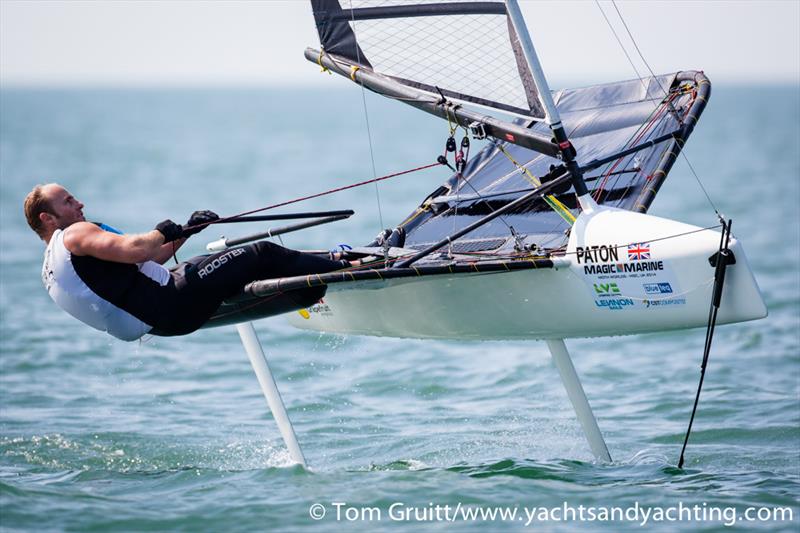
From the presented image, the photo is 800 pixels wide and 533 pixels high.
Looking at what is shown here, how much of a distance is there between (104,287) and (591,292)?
211cm

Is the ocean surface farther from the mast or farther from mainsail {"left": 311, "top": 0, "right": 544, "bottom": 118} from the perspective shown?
mainsail {"left": 311, "top": 0, "right": 544, "bottom": 118}

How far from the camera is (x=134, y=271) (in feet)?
15.6

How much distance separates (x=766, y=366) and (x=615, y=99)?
2560mm

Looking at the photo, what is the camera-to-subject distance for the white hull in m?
4.80

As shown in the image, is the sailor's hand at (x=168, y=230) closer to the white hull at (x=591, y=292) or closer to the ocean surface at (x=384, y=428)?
the white hull at (x=591, y=292)

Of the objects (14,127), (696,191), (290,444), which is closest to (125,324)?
(290,444)

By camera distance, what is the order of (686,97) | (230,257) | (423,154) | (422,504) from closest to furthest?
(422,504), (230,257), (686,97), (423,154)

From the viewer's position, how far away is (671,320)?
4.95 m

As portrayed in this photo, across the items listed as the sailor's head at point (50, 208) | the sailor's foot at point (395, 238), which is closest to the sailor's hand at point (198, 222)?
the sailor's head at point (50, 208)

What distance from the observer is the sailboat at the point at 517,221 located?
489cm

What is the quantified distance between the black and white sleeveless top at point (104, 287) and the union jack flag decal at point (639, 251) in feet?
6.57

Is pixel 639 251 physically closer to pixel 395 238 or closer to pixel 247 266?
pixel 395 238

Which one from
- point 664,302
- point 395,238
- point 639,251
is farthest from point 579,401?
point 395,238

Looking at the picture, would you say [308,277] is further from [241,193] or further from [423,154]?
[423,154]
